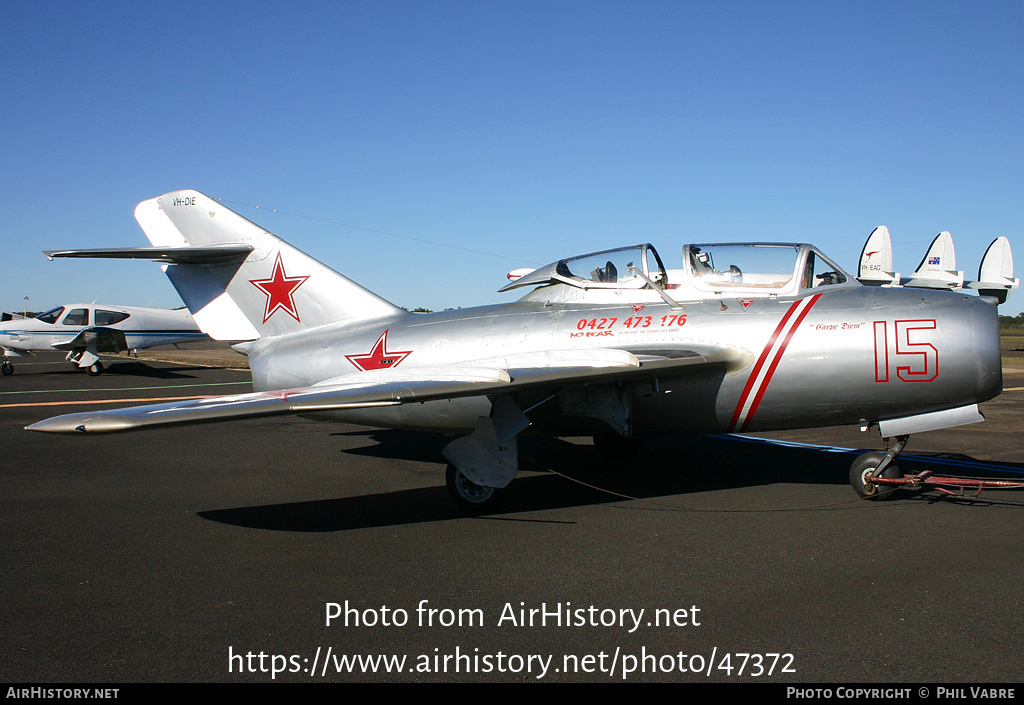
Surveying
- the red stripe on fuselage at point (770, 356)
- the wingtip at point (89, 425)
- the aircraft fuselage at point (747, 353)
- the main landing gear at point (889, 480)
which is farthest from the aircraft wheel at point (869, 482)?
the wingtip at point (89, 425)

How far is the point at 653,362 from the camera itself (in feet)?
20.5

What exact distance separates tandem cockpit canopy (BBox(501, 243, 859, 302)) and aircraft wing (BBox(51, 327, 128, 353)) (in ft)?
74.9

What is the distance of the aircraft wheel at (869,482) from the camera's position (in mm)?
6605

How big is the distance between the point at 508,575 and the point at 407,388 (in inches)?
70.0

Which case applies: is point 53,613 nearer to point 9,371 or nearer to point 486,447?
point 486,447

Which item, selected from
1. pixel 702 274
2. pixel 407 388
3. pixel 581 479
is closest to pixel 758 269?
pixel 702 274

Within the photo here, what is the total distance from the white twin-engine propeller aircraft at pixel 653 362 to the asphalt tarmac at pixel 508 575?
31.1 inches

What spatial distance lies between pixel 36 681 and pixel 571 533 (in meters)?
3.77

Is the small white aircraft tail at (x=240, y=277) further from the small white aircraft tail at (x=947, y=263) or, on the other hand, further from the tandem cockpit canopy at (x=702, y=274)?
the small white aircraft tail at (x=947, y=263)

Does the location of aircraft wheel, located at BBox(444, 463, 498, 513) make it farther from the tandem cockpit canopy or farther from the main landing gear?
the main landing gear

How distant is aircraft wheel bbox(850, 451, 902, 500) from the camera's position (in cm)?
661

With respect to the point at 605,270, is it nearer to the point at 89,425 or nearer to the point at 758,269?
the point at 758,269

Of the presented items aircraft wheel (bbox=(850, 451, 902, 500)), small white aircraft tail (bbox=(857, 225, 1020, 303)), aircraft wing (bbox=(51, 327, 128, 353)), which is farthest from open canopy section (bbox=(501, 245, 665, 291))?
aircraft wing (bbox=(51, 327, 128, 353))

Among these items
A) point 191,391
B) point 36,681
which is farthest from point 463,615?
point 191,391
